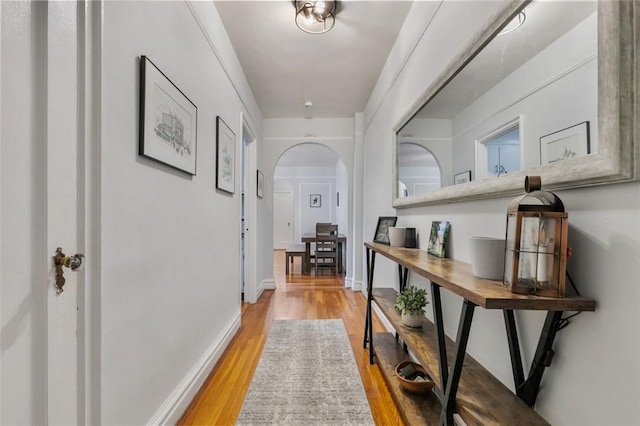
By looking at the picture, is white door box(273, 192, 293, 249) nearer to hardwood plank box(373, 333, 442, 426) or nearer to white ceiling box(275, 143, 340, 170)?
white ceiling box(275, 143, 340, 170)

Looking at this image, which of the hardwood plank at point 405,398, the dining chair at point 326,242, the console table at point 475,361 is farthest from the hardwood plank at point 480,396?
the dining chair at point 326,242

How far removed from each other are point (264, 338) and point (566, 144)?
239cm

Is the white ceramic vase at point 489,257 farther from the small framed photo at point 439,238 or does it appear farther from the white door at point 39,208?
the white door at point 39,208

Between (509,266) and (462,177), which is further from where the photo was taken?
(462,177)

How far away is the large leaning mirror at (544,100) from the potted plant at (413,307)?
0.60 meters

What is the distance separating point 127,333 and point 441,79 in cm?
184

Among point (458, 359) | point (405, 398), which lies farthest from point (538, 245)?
point (405, 398)

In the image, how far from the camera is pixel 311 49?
2.45 meters

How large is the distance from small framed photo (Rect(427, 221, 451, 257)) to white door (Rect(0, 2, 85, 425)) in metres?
1.52

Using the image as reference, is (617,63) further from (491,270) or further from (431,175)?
(431,175)

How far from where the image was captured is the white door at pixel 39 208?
609 mm

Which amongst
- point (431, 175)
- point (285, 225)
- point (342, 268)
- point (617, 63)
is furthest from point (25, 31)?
point (285, 225)

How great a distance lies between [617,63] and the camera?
62cm

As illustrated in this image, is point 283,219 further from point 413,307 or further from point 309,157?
point 413,307
